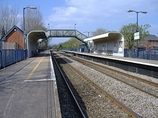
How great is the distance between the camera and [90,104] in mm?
9922

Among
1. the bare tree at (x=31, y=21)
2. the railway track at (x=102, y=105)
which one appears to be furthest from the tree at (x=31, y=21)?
the railway track at (x=102, y=105)

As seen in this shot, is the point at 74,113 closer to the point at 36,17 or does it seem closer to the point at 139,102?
the point at 139,102

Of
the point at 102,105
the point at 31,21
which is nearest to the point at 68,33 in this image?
the point at 31,21

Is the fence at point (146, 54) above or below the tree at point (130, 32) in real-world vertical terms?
below

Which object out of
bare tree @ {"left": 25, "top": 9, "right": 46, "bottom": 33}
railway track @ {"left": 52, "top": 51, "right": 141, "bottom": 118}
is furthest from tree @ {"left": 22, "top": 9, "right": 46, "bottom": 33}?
railway track @ {"left": 52, "top": 51, "right": 141, "bottom": 118}

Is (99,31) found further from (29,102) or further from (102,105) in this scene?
(29,102)

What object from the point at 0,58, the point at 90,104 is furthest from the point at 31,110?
the point at 0,58

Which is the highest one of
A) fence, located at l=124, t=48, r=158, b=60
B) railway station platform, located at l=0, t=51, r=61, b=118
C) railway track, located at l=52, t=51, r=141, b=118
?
fence, located at l=124, t=48, r=158, b=60

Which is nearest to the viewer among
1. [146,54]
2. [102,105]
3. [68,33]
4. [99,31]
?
[102,105]

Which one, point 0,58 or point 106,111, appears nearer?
point 106,111

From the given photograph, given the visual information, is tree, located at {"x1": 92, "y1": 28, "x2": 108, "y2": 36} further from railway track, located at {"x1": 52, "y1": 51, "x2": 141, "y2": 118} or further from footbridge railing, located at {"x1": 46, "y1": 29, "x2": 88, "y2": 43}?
railway track, located at {"x1": 52, "y1": 51, "x2": 141, "y2": 118}

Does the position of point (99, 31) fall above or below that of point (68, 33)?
above

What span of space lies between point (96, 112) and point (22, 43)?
32731 millimetres

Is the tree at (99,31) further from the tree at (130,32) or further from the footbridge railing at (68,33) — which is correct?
the tree at (130,32)
